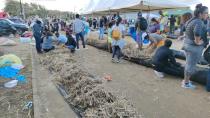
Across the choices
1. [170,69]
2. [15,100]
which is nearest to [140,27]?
[170,69]

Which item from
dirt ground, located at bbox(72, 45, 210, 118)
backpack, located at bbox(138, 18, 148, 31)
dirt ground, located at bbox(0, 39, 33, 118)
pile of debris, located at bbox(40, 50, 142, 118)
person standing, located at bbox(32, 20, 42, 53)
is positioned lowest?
dirt ground, located at bbox(0, 39, 33, 118)

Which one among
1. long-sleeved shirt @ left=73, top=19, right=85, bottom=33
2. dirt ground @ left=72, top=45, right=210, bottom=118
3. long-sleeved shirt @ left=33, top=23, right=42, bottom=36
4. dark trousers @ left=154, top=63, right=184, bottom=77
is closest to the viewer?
dirt ground @ left=72, top=45, right=210, bottom=118

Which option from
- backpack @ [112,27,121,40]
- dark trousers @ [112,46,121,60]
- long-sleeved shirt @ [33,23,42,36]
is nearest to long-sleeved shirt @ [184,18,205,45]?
backpack @ [112,27,121,40]

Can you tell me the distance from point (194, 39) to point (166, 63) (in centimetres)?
172

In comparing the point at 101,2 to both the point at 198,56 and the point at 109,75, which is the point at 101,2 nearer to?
the point at 109,75

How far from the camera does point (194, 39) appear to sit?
602 centimetres

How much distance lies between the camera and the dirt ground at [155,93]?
199 inches

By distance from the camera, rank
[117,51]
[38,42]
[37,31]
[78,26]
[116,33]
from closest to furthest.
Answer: [116,33] < [117,51] < [37,31] < [38,42] < [78,26]

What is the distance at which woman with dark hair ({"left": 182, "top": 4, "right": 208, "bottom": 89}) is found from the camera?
19.1 feet

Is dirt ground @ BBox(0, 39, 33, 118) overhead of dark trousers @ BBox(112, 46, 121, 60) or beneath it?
beneath

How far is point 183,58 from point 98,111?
5.28 m

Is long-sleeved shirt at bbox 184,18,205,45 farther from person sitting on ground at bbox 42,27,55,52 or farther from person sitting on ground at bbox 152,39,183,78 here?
person sitting on ground at bbox 42,27,55,52

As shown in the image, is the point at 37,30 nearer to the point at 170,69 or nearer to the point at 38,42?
the point at 38,42

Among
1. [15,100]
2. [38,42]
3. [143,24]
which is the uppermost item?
[143,24]
